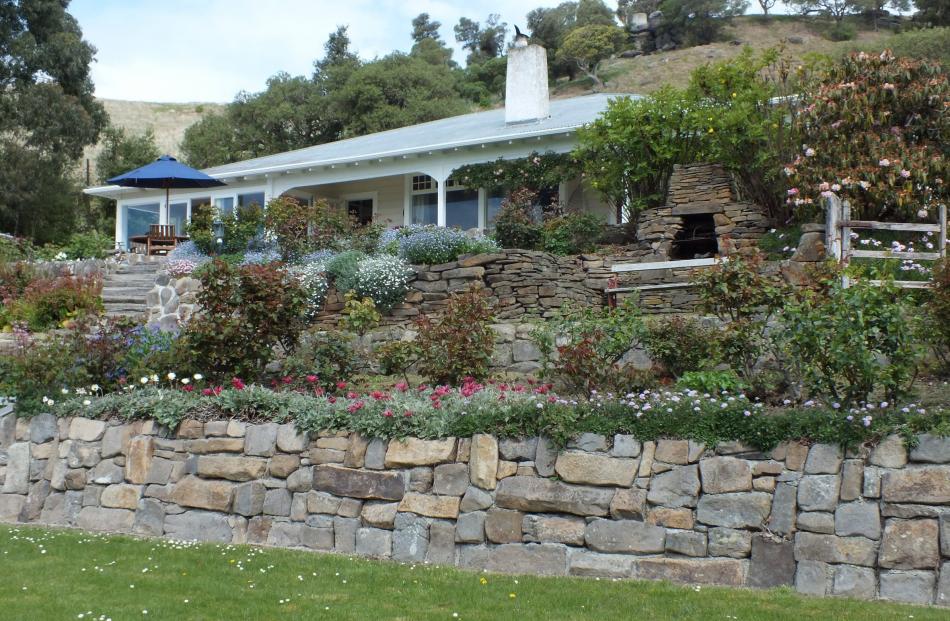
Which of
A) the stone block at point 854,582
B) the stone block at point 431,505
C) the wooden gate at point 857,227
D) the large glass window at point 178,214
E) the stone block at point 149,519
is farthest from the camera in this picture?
the large glass window at point 178,214

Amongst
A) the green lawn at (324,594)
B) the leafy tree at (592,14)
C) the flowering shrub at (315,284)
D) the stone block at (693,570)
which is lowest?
the green lawn at (324,594)

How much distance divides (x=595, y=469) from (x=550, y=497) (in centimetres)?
39

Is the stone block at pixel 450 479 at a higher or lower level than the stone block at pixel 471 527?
higher

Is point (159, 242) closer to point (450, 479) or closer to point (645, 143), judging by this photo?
point (645, 143)

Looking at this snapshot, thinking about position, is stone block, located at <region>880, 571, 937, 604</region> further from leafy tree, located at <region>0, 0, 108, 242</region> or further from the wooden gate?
leafy tree, located at <region>0, 0, 108, 242</region>

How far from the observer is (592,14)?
53.4 metres

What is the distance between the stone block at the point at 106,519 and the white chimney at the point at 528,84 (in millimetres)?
12277

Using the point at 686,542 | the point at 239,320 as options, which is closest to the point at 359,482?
the point at 239,320

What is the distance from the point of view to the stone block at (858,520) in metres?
5.81

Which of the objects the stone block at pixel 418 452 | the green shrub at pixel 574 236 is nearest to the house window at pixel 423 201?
the green shrub at pixel 574 236

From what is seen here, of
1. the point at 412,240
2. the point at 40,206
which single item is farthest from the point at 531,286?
the point at 40,206

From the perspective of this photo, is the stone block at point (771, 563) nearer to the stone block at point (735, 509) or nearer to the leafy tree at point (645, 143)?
the stone block at point (735, 509)

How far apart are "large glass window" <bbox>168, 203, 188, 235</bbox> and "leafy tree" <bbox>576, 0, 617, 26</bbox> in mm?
35579

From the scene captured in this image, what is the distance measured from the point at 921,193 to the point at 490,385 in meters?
7.05
